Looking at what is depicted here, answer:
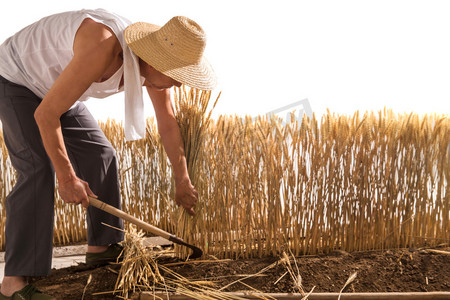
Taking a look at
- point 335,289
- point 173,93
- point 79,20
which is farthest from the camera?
point 173,93

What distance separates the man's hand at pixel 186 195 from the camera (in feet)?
8.78

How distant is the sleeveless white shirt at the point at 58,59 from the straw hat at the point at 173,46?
0.07 meters

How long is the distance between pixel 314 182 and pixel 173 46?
1.23 m

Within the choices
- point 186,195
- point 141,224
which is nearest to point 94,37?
point 141,224

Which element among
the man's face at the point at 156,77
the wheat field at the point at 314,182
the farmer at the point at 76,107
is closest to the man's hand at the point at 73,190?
the farmer at the point at 76,107

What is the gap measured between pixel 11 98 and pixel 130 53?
677 mm

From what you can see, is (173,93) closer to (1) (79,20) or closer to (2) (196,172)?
(2) (196,172)

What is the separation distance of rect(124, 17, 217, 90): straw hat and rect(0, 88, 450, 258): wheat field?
55 cm

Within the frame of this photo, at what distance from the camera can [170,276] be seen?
2.67m

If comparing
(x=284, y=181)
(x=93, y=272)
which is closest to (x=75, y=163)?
(x=93, y=272)

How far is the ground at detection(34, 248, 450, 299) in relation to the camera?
257cm

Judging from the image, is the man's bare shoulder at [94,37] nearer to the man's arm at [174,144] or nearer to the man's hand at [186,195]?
the man's arm at [174,144]

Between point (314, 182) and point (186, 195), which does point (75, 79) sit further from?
point (314, 182)

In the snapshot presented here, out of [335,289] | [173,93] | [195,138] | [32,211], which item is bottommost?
[335,289]
